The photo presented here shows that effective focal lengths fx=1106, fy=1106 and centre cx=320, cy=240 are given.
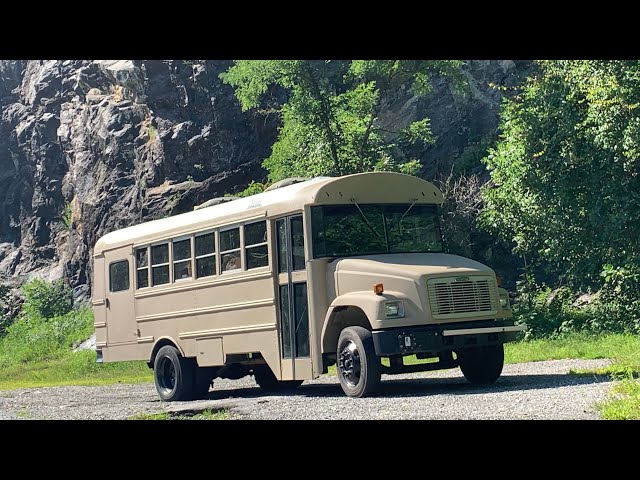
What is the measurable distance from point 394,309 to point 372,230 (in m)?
1.62

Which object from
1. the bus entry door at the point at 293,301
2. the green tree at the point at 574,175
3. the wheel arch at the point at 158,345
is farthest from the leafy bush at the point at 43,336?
the bus entry door at the point at 293,301

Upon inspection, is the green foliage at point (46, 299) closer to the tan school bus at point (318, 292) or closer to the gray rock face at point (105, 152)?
the gray rock face at point (105, 152)

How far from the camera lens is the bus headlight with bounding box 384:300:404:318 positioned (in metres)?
13.7

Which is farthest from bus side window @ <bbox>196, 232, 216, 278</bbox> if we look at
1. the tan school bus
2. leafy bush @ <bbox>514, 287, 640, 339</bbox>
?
leafy bush @ <bbox>514, 287, 640, 339</bbox>

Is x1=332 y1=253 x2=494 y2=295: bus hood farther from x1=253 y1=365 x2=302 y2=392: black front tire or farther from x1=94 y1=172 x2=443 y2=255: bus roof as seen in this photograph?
x1=253 y1=365 x2=302 y2=392: black front tire

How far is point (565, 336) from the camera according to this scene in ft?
76.0

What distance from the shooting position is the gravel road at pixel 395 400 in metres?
11.5

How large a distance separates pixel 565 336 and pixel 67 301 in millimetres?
22985

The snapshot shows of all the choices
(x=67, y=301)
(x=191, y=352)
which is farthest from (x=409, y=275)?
(x=67, y=301)

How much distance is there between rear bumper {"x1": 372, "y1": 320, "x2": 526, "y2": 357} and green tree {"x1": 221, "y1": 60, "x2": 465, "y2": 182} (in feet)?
51.9

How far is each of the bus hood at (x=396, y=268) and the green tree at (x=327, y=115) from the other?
15.0 meters

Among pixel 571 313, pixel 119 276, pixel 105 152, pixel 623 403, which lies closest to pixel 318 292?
pixel 623 403

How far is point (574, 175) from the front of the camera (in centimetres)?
2338
